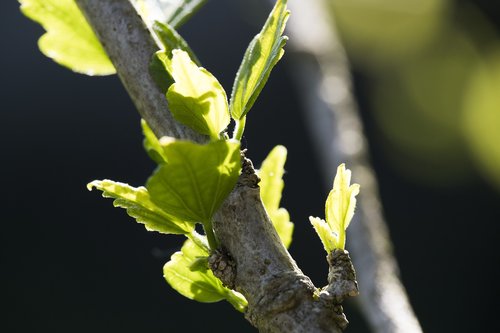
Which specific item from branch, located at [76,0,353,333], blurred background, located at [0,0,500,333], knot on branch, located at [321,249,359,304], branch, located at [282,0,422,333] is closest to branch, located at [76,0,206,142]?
branch, located at [76,0,353,333]

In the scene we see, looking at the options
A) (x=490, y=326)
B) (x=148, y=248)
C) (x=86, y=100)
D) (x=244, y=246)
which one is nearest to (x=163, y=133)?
(x=244, y=246)

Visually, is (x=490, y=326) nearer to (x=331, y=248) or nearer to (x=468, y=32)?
(x=468, y=32)

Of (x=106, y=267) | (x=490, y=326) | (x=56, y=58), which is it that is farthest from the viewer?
(x=490, y=326)

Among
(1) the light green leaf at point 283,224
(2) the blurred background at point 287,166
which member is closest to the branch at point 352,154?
(1) the light green leaf at point 283,224

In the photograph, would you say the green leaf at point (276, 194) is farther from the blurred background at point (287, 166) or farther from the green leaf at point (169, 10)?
the blurred background at point (287, 166)

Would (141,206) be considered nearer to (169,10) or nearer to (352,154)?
(169,10)

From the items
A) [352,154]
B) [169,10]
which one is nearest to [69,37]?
[169,10]
